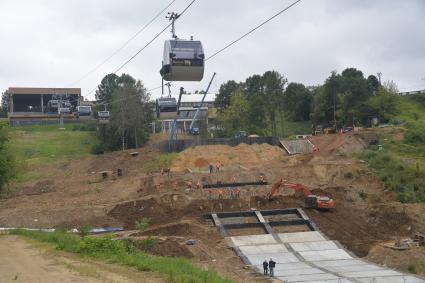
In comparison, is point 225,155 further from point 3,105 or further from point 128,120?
point 3,105

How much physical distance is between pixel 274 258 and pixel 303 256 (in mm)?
1861

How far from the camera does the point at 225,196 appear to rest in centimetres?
4400

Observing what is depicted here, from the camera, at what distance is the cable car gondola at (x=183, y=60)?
24.0m

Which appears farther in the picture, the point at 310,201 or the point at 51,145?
the point at 51,145

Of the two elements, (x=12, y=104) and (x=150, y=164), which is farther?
(x=12, y=104)

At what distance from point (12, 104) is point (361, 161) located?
8205 cm

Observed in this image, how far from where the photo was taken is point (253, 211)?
40375mm

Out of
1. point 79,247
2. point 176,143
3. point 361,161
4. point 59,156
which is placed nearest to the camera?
point 79,247

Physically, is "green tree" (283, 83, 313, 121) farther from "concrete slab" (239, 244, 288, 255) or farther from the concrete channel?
"concrete slab" (239, 244, 288, 255)

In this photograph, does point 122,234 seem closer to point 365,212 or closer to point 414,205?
point 365,212

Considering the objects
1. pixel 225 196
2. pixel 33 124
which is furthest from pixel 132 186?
pixel 33 124

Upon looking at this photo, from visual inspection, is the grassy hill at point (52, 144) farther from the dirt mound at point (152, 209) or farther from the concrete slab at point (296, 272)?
the concrete slab at point (296, 272)

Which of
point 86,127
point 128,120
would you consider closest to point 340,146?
point 128,120

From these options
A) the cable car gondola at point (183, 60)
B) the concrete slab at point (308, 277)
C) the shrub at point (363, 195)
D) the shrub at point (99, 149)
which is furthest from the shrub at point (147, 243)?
the shrub at point (99, 149)
